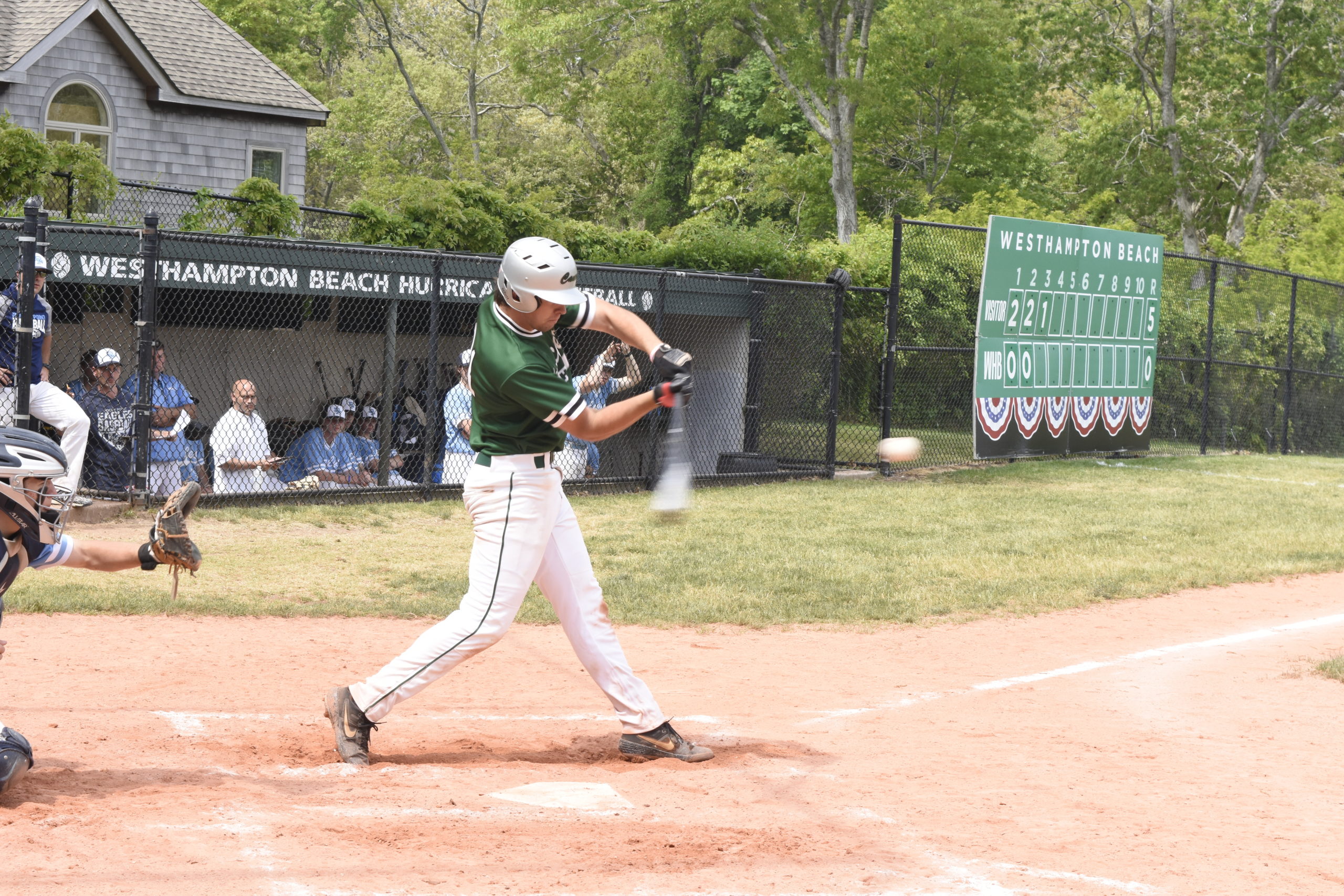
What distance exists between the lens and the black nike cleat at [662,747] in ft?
17.2

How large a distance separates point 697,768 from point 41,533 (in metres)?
2.49

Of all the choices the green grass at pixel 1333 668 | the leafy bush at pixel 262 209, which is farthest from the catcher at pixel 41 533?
the leafy bush at pixel 262 209

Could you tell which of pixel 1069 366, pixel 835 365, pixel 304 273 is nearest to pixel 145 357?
pixel 304 273

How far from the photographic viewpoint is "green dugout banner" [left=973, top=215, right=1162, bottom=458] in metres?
16.2

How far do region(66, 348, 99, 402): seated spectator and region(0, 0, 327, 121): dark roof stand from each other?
10.9 metres

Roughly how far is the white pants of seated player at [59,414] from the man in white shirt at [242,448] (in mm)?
1622

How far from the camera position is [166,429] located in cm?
1130

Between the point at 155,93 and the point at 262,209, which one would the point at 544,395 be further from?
the point at 155,93

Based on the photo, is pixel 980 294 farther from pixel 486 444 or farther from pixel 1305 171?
pixel 1305 171

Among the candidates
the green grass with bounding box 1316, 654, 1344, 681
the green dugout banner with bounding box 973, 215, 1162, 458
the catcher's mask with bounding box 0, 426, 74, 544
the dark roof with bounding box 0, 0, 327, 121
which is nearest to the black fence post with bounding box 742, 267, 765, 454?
the green dugout banner with bounding box 973, 215, 1162, 458

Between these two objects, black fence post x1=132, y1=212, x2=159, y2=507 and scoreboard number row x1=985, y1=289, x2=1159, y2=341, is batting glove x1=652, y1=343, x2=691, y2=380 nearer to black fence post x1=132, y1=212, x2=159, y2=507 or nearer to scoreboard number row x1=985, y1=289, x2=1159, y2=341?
black fence post x1=132, y1=212, x2=159, y2=507

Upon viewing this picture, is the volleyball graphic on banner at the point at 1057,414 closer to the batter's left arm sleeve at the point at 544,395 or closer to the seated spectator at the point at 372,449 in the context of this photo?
the seated spectator at the point at 372,449

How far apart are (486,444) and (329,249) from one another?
7653 mm

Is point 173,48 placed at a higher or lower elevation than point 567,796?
higher
